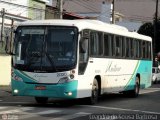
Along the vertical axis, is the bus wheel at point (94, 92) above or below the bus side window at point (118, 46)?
below

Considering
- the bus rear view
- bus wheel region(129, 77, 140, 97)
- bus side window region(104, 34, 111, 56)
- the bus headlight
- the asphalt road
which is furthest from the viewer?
bus wheel region(129, 77, 140, 97)

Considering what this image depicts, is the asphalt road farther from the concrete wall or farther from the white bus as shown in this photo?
the concrete wall

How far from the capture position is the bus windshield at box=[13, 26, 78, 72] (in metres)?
17.5

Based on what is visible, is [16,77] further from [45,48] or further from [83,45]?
[83,45]

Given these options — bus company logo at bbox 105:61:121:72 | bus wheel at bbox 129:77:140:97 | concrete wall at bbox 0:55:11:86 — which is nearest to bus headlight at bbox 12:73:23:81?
bus company logo at bbox 105:61:121:72

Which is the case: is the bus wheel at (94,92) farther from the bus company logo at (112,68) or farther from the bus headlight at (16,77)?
the bus headlight at (16,77)

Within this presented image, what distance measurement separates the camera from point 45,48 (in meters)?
17.7

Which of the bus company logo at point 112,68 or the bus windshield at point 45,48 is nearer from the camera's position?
the bus windshield at point 45,48

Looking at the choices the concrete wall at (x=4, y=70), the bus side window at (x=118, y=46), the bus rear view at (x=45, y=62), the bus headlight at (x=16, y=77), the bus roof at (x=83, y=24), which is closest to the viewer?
the bus rear view at (x=45, y=62)

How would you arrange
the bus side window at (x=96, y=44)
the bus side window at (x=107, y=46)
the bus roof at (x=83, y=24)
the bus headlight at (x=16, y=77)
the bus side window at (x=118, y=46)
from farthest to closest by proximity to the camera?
the bus side window at (x=118, y=46)
the bus side window at (x=107, y=46)
the bus side window at (x=96, y=44)
the bus roof at (x=83, y=24)
the bus headlight at (x=16, y=77)

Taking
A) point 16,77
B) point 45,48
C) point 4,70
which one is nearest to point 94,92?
point 45,48

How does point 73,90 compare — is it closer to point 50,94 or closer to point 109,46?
point 50,94

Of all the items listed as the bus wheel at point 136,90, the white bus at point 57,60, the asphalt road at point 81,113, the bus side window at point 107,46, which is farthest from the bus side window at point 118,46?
the asphalt road at point 81,113

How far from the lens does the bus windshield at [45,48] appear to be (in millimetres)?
17531
